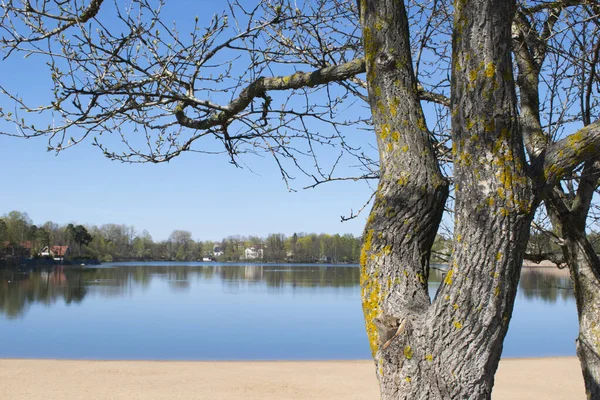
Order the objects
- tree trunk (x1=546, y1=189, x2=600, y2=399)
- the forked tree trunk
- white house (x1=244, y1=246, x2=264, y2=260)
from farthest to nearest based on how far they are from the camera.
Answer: white house (x1=244, y1=246, x2=264, y2=260)
tree trunk (x1=546, y1=189, x2=600, y2=399)
the forked tree trunk

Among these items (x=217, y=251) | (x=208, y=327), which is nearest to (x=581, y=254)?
(x=208, y=327)

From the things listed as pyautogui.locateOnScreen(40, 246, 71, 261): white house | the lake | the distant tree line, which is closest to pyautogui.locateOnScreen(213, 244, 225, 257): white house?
the distant tree line

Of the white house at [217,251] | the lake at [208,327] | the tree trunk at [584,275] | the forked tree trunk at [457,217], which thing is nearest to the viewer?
the forked tree trunk at [457,217]

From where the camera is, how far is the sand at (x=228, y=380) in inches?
507

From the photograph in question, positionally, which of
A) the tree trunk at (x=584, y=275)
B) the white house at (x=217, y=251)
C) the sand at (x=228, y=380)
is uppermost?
the white house at (x=217, y=251)

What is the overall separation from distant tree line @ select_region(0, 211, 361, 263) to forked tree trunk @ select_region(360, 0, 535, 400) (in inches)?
2969

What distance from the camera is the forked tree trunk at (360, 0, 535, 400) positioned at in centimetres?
210

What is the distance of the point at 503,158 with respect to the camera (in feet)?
7.04

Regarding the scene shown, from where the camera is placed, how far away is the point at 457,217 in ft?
7.24

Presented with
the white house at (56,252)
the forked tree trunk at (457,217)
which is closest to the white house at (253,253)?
the white house at (56,252)

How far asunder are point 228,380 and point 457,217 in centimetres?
1324

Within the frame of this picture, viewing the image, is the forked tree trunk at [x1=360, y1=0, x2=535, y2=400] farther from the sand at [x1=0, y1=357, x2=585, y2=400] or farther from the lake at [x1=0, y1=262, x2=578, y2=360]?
the sand at [x1=0, y1=357, x2=585, y2=400]

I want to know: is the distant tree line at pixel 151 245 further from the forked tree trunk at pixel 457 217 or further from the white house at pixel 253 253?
the forked tree trunk at pixel 457 217

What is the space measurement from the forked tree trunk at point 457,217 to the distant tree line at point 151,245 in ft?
247
